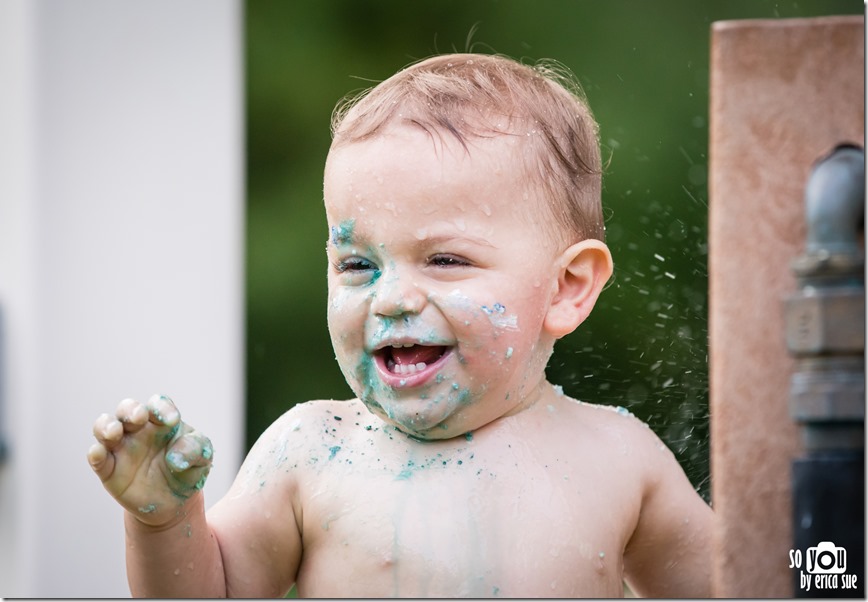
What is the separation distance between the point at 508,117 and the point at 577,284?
0.82ft

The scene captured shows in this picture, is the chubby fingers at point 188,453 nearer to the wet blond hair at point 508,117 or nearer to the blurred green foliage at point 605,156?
the wet blond hair at point 508,117

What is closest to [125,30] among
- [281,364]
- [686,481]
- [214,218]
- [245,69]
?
[245,69]

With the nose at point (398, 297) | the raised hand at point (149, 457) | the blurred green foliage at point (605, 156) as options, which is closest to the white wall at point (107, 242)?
the blurred green foliage at point (605, 156)

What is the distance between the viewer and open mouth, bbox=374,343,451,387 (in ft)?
4.85

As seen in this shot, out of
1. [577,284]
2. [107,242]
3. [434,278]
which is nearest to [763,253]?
[577,284]

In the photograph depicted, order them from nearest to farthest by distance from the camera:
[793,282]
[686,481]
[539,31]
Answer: [793,282]
[686,481]
[539,31]

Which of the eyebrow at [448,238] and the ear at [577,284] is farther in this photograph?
the ear at [577,284]

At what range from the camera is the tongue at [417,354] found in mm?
1495

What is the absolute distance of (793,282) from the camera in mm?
1379

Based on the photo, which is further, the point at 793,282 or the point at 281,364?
the point at 281,364

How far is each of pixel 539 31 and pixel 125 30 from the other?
42.8 inches

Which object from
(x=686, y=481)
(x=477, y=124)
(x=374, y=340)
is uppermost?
(x=477, y=124)

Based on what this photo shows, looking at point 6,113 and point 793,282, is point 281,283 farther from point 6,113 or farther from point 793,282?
point 793,282

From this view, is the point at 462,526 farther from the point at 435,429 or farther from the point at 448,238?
the point at 448,238
